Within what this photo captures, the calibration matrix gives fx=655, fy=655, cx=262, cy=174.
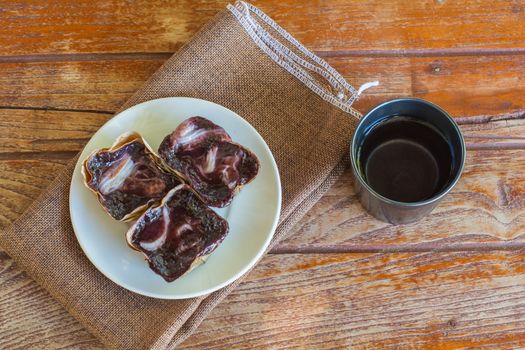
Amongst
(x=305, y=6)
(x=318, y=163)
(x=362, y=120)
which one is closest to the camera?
(x=362, y=120)

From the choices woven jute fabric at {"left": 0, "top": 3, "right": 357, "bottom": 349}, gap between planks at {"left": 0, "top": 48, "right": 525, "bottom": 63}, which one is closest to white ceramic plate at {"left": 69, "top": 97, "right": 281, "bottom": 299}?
woven jute fabric at {"left": 0, "top": 3, "right": 357, "bottom": 349}

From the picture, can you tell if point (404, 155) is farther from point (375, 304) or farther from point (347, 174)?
point (375, 304)

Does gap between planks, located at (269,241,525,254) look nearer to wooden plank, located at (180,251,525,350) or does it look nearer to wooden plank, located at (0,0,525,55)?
wooden plank, located at (180,251,525,350)

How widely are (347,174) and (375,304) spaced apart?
20 cm

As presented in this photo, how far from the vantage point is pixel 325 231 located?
99 cm

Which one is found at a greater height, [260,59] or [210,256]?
[260,59]

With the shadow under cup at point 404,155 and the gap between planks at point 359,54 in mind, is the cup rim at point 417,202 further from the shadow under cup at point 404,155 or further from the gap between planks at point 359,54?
the gap between planks at point 359,54

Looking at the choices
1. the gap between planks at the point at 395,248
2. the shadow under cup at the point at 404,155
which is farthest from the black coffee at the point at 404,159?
the gap between planks at the point at 395,248

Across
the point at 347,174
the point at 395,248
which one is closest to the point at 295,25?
the point at 347,174

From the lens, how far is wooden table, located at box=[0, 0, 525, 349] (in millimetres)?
958

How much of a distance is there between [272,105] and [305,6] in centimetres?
20

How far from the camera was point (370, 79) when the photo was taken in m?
1.05

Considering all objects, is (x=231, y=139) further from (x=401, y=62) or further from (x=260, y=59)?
(x=401, y=62)

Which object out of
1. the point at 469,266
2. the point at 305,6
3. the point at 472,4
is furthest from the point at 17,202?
the point at 472,4
